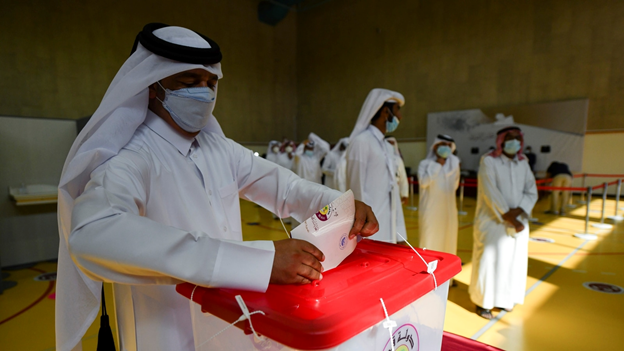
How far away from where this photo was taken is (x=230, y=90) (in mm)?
14281

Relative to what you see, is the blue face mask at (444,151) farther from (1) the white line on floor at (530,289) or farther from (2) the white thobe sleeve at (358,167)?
(1) the white line on floor at (530,289)

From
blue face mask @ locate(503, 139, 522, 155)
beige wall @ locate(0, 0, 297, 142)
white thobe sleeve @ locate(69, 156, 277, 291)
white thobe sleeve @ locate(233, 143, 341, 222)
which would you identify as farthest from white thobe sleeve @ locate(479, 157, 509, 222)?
beige wall @ locate(0, 0, 297, 142)

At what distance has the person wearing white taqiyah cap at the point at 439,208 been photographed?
416cm

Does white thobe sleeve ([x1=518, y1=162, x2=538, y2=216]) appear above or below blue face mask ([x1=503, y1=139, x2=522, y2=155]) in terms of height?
below

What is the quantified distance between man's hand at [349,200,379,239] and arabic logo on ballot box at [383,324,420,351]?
0.26 m

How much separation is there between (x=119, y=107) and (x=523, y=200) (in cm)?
334

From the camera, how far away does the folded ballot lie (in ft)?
2.64

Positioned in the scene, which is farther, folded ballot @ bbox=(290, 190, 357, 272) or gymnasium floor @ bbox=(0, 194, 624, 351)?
gymnasium floor @ bbox=(0, 194, 624, 351)

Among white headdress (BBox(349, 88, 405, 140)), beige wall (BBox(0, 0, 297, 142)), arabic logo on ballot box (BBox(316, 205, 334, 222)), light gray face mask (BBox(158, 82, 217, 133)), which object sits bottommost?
arabic logo on ballot box (BBox(316, 205, 334, 222))

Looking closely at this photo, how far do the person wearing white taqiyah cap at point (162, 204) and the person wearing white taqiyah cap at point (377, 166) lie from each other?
1.91 meters

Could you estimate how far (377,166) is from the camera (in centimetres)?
318

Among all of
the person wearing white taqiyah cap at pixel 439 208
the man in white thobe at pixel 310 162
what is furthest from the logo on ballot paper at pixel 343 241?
the man in white thobe at pixel 310 162

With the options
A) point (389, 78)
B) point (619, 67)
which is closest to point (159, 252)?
point (619, 67)

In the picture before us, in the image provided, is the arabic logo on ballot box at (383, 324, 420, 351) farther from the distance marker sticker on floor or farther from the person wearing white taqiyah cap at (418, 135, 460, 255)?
the distance marker sticker on floor
